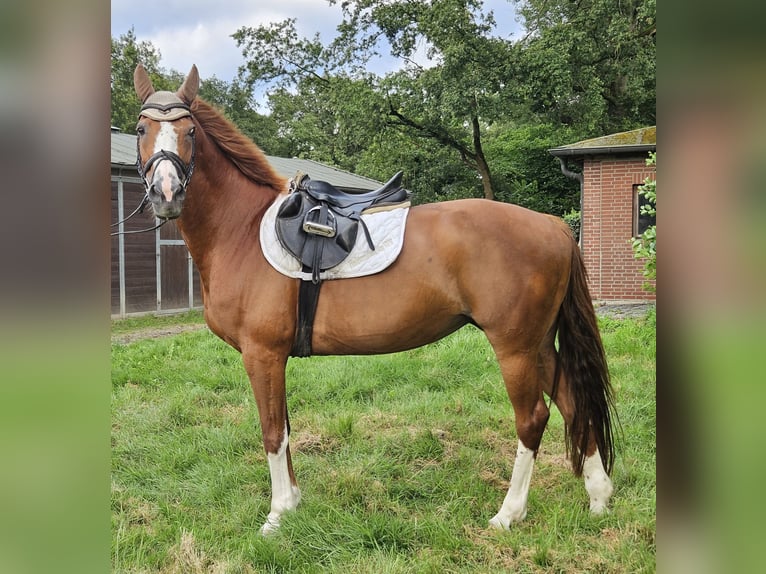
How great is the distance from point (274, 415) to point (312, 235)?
102 cm

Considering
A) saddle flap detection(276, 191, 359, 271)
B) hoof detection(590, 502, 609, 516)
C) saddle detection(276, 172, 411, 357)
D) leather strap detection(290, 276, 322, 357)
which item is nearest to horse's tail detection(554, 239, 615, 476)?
hoof detection(590, 502, 609, 516)

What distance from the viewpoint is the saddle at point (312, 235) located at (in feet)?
9.31

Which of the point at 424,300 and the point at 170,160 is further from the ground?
the point at 170,160

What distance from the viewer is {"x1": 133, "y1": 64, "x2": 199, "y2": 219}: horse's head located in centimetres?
240

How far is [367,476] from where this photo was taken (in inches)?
129

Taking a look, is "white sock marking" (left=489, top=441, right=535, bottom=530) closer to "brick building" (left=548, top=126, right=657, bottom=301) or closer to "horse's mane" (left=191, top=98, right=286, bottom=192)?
"horse's mane" (left=191, top=98, right=286, bottom=192)

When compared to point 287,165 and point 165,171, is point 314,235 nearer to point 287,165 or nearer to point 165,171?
point 165,171

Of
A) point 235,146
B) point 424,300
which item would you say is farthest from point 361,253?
point 235,146

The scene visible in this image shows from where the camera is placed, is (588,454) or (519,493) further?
(588,454)

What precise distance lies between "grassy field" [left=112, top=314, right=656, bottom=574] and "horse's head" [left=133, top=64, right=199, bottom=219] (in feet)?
5.61

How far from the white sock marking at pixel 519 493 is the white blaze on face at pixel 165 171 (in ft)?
7.20

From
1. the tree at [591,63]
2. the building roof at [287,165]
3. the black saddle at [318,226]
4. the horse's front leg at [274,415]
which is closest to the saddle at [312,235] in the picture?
the black saddle at [318,226]
